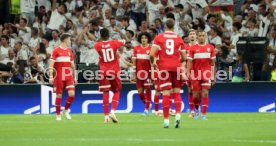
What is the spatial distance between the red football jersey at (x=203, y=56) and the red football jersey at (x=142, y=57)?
2915mm

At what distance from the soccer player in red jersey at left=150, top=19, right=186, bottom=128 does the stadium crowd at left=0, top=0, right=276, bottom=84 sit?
32.3 ft

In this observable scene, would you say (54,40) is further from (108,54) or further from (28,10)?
(108,54)

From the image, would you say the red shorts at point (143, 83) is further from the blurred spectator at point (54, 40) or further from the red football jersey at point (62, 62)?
the blurred spectator at point (54, 40)

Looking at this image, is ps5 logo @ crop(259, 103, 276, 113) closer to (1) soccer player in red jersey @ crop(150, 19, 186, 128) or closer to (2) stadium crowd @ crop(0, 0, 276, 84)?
(2) stadium crowd @ crop(0, 0, 276, 84)

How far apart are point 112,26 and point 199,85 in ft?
27.1

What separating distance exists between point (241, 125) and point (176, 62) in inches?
86.8

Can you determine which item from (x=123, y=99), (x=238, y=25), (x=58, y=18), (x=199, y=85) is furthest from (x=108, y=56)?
(x=58, y=18)

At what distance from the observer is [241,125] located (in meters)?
19.3

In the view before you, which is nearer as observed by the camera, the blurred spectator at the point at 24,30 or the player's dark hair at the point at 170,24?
the player's dark hair at the point at 170,24

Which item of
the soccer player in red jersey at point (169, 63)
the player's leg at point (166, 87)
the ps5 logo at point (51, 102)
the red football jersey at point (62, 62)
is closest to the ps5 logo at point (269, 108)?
the ps5 logo at point (51, 102)

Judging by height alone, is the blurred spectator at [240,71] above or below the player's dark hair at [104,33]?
below

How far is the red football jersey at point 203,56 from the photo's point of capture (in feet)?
75.9

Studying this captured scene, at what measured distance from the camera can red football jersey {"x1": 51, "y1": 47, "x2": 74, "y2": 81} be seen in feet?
77.0

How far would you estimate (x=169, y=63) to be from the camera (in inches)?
728
